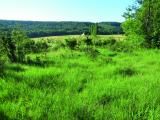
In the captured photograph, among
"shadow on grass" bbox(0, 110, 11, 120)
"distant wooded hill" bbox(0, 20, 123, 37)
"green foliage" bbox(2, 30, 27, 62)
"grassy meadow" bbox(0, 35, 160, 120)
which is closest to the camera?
"shadow on grass" bbox(0, 110, 11, 120)

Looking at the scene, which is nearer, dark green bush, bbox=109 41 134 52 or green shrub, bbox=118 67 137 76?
green shrub, bbox=118 67 137 76

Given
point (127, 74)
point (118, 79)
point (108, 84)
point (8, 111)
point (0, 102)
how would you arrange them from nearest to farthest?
point (8, 111), point (0, 102), point (108, 84), point (118, 79), point (127, 74)

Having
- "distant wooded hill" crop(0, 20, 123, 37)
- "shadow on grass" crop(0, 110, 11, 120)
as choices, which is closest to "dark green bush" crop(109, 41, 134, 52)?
"shadow on grass" crop(0, 110, 11, 120)

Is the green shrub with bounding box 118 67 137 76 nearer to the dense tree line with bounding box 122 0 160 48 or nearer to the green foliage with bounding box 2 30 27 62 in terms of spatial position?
the green foliage with bounding box 2 30 27 62

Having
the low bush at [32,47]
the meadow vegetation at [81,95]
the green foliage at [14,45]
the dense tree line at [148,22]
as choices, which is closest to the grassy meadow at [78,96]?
the meadow vegetation at [81,95]

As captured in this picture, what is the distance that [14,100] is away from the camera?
16.6 ft

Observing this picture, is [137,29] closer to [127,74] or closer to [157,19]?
[157,19]

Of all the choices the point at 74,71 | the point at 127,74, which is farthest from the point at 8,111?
the point at 127,74

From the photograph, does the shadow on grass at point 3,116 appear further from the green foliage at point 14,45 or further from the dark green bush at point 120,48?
the dark green bush at point 120,48

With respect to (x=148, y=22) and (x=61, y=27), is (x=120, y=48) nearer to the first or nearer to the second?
(x=148, y=22)

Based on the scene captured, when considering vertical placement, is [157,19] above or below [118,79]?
above

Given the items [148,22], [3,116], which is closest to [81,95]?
[3,116]

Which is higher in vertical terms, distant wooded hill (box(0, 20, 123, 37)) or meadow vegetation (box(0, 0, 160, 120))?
meadow vegetation (box(0, 0, 160, 120))

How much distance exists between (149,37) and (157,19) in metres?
1.46
